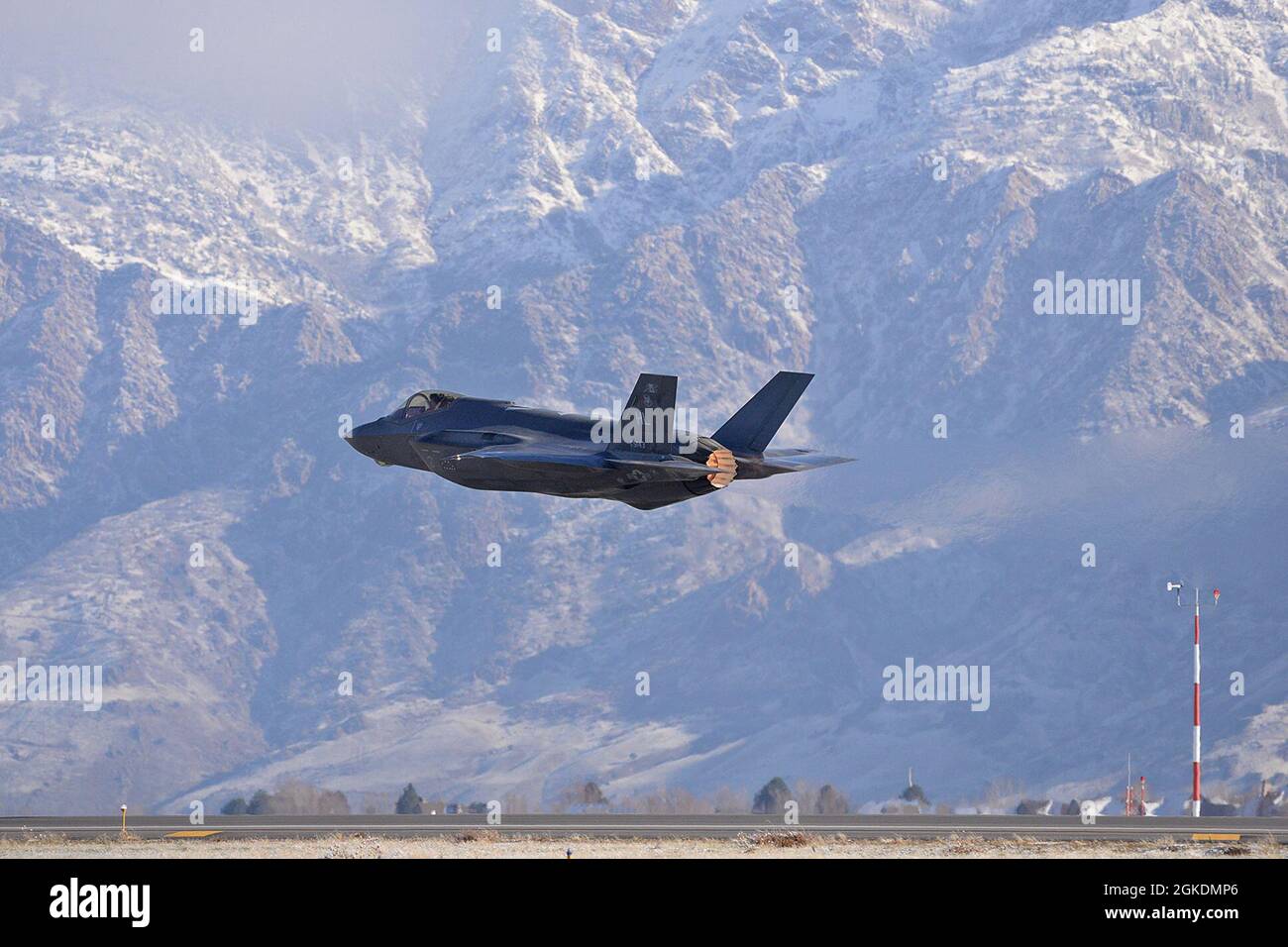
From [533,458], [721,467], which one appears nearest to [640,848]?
[721,467]

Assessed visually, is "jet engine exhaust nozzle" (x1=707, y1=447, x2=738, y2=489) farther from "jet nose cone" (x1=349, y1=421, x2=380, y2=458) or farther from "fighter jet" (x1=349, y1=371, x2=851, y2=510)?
"jet nose cone" (x1=349, y1=421, x2=380, y2=458)

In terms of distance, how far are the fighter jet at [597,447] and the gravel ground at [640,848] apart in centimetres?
1061

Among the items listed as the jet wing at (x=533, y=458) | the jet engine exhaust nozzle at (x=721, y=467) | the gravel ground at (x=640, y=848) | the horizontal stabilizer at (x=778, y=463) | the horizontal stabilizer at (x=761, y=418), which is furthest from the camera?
the horizontal stabilizer at (x=761, y=418)

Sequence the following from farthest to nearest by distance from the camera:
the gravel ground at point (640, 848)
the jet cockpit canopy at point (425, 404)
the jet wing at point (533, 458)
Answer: the jet cockpit canopy at point (425, 404) < the jet wing at point (533, 458) < the gravel ground at point (640, 848)

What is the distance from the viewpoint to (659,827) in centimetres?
8038

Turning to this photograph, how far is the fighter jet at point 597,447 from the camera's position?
64750mm

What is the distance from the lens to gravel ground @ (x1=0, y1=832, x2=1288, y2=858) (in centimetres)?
Result: 6050

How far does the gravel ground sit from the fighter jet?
10.6 metres

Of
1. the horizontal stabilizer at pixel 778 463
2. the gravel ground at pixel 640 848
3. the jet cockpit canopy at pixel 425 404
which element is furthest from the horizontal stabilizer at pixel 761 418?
the gravel ground at pixel 640 848

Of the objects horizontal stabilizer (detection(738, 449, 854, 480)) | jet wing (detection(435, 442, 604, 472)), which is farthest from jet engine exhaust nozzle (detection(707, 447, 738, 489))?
jet wing (detection(435, 442, 604, 472))

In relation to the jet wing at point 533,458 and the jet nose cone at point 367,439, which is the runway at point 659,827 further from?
the jet wing at point 533,458

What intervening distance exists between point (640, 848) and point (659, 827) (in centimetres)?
1696
